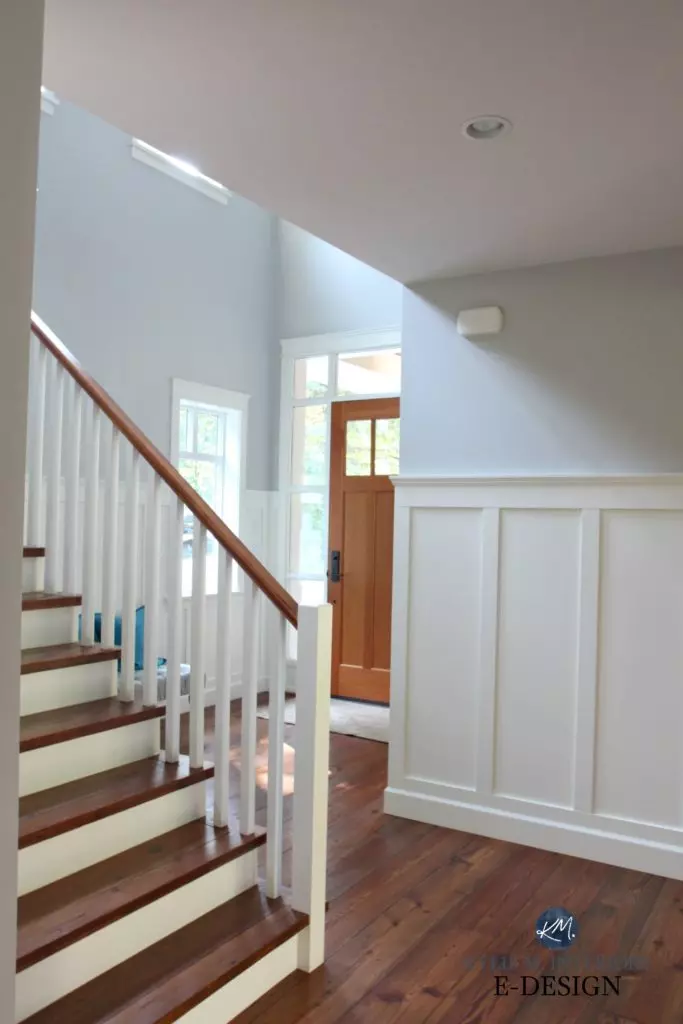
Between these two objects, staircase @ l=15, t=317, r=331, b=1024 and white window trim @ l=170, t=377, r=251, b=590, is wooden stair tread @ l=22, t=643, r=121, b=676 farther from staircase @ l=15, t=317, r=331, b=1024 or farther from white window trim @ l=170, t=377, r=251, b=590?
white window trim @ l=170, t=377, r=251, b=590

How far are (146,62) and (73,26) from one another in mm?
187

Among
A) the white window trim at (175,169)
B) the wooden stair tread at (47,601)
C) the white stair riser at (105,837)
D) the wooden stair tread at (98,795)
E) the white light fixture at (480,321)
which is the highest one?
the white window trim at (175,169)

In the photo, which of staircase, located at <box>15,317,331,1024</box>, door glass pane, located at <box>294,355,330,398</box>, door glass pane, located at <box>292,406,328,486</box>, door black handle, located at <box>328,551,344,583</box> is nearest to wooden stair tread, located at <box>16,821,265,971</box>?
staircase, located at <box>15,317,331,1024</box>

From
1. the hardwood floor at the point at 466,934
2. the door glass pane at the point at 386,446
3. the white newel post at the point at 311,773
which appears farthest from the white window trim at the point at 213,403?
the white newel post at the point at 311,773

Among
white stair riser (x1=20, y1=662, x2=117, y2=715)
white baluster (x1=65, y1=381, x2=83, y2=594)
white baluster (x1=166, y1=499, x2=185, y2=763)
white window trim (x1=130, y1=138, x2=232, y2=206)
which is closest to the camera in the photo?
white stair riser (x1=20, y1=662, x2=117, y2=715)

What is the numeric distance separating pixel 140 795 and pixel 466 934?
1.15 metres

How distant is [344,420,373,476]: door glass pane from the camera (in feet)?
18.3

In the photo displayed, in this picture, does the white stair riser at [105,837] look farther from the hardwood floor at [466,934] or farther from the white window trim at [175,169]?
the white window trim at [175,169]

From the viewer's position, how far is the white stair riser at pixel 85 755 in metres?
2.27

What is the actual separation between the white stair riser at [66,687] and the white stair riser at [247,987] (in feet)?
3.32

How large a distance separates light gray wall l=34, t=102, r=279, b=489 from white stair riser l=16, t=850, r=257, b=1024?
3.11 m

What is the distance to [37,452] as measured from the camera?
2982 millimetres

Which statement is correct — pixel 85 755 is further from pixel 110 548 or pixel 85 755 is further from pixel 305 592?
pixel 305 592

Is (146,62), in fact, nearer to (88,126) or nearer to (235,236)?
(88,126)
